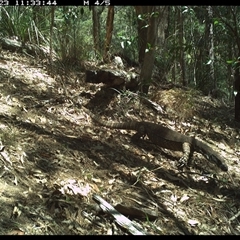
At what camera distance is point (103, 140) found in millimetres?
4836

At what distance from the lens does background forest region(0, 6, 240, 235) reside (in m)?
3.12

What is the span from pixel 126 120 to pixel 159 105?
3.28 ft

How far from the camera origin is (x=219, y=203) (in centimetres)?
395

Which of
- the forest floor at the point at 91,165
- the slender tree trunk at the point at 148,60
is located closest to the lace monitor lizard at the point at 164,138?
the forest floor at the point at 91,165

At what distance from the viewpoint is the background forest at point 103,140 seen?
123 inches

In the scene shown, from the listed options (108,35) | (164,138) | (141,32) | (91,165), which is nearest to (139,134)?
(164,138)

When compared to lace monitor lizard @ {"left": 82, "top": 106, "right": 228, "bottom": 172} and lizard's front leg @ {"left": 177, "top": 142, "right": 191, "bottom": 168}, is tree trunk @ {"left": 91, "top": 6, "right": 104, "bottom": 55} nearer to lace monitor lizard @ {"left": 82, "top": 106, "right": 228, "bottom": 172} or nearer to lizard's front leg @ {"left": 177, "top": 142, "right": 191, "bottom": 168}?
lace monitor lizard @ {"left": 82, "top": 106, "right": 228, "bottom": 172}

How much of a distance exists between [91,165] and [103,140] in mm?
881

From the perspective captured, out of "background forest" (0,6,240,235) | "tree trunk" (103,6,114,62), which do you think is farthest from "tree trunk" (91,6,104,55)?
"tree trunk" (103,6,114,62)

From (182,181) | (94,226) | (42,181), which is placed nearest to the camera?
(94,226)

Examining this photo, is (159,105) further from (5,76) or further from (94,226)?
(94,226)

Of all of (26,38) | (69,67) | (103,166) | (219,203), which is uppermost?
(26,38)

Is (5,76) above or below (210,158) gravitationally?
Result: above

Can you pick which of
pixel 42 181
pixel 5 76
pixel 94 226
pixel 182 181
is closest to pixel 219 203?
pixel 182 181
